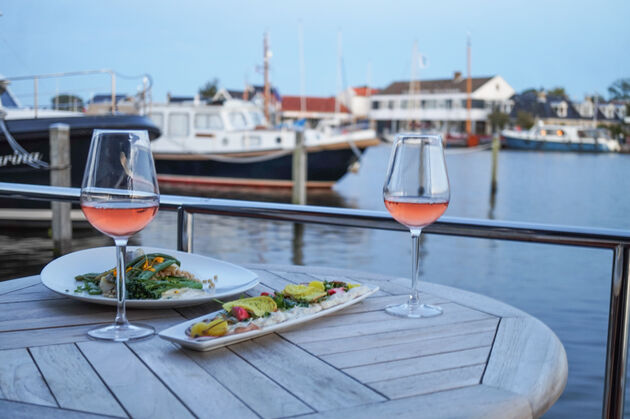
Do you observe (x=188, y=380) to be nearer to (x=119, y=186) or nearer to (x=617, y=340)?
(x=119, y=186)

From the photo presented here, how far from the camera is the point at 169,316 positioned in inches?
44.3

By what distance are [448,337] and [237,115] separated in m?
19.5

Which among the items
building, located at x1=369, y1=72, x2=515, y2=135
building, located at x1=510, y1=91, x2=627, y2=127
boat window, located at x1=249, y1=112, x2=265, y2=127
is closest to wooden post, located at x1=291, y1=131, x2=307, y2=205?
boat window, located at x1=249, y1=112, x2=265, y2=127

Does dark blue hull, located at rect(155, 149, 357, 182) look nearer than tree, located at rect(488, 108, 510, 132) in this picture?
Yes

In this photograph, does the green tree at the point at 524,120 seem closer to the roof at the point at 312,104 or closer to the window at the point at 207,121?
the roof at the point at 312,104

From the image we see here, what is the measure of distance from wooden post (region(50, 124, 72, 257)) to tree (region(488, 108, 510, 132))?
57085 mm

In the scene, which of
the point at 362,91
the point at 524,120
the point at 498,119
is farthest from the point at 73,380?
the point at 362,91

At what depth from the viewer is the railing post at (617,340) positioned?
3.92 feet

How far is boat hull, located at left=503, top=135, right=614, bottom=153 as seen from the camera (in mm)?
54125

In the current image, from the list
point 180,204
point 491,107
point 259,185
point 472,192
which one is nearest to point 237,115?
point 259,185

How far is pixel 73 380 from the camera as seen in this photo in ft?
2.69

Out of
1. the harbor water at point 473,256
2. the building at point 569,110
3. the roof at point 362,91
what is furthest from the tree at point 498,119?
the harbor water at point 473,256

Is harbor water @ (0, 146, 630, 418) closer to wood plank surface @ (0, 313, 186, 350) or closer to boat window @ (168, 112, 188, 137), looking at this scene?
boat window @ (168, 112, 188, 137)

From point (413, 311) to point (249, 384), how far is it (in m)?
0.43
